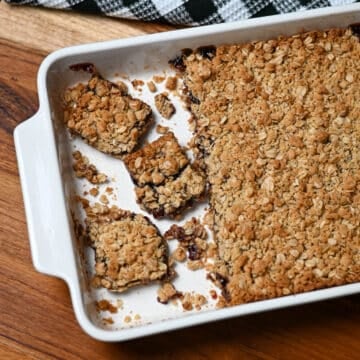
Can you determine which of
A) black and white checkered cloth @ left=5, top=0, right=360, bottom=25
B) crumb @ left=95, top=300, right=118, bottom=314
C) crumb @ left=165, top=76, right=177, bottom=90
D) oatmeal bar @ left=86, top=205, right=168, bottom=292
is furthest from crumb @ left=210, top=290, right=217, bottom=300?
black and white checkered cloth @ left=5, top=0, right=360, bottom=25

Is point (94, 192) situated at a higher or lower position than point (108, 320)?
higher

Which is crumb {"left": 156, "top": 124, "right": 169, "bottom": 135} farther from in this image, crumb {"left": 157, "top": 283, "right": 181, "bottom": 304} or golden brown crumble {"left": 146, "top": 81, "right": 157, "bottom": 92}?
crumb {"left": 157, "top": 283, "right": 181, "bottom": 304}

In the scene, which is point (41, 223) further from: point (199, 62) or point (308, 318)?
point (308, 318)

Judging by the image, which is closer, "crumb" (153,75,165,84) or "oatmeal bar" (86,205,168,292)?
"oatmeal bar" (86,205,168,292)

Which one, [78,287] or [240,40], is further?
[240,40]

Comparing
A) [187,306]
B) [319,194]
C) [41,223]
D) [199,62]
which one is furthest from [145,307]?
[199,62]

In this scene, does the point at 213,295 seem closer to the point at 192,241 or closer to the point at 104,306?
the point at 192,241

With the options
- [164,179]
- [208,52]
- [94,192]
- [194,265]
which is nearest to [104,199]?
[94,192]
